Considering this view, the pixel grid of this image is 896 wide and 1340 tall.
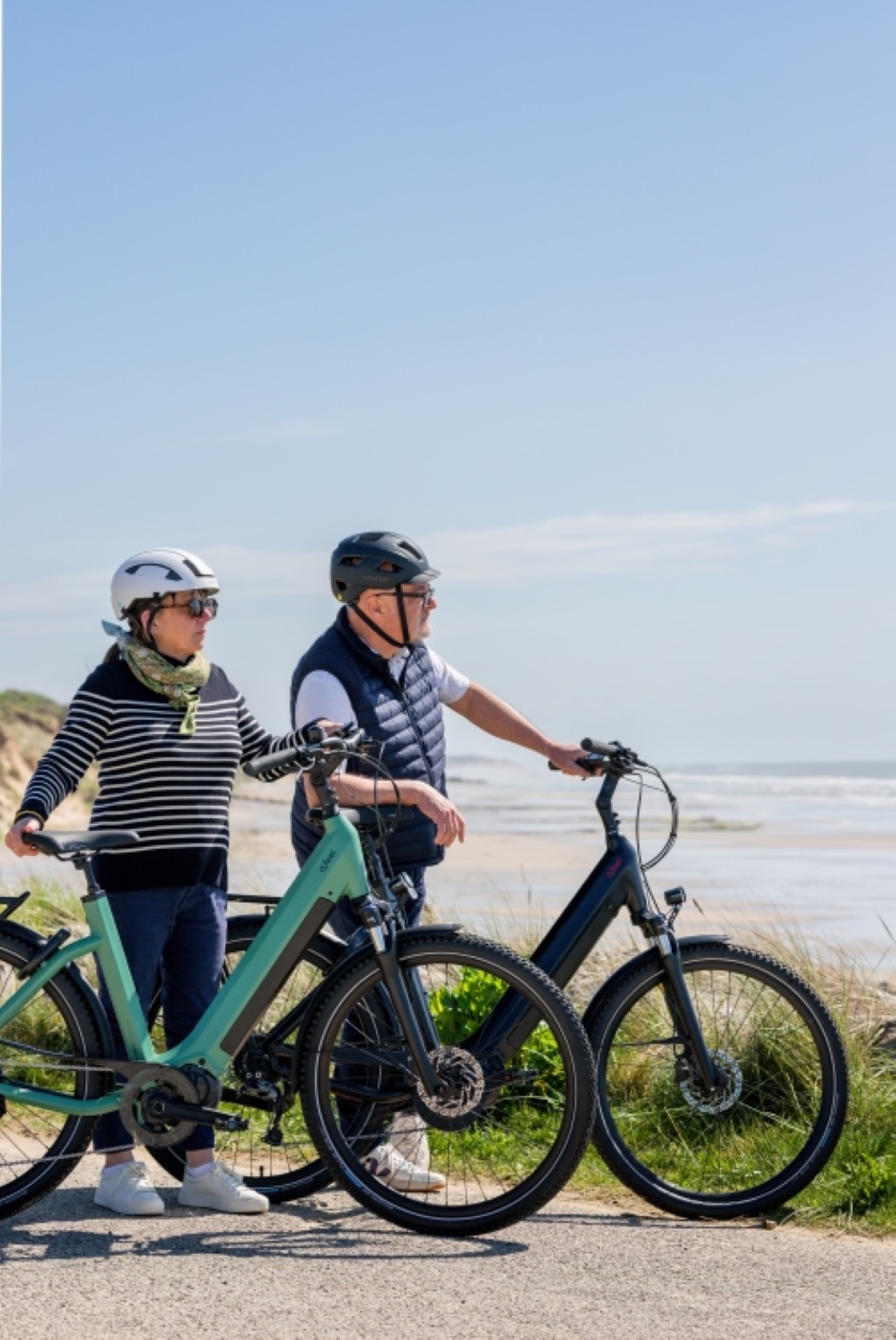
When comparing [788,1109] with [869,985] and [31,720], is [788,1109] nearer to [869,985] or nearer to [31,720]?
[869,985]

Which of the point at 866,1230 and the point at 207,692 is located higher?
the point at 207,692

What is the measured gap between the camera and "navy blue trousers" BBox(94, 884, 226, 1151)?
17.6 ft

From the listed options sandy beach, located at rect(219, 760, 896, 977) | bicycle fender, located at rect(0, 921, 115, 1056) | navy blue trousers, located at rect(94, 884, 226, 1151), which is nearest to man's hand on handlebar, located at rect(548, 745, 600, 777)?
navy blue trousers, located at rect(94, 884, 226, 1151)

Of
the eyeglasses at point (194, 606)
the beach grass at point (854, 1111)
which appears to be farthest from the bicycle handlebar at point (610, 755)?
the eyeglasses at point (194, 606)

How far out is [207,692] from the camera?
18.1ft

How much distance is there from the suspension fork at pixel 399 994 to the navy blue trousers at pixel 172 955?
0.63 metres

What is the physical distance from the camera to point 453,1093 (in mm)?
5094

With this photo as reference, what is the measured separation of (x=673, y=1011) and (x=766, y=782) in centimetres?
5253

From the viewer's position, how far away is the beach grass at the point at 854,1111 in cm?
534

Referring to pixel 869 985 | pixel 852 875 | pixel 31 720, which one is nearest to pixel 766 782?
pixel 31 720

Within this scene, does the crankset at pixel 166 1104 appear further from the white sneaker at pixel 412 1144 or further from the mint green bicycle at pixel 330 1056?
the white sneaker at pixel 412 1144

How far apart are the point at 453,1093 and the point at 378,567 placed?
1654mm

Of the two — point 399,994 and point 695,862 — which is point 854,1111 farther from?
point 695,862

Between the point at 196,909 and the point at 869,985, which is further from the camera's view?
the point at 869,985
